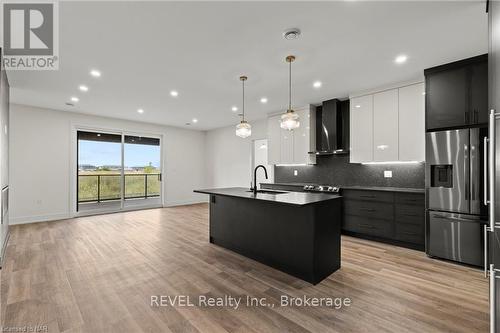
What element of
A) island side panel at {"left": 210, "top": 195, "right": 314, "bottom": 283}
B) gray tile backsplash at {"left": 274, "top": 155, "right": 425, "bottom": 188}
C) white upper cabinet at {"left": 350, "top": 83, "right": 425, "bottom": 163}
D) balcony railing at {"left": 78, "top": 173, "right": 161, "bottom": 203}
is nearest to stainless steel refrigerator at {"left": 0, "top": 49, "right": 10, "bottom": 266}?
island side panel at {"left": 210, "top": 195, "right": 314, "bottom": 283}

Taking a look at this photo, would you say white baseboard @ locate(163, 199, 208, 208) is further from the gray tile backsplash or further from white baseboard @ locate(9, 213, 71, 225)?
the gray tile backsplash

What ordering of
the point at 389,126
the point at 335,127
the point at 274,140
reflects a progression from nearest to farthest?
the point at 389,126
the point at 335,127
the point at 274,140

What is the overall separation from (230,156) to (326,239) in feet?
18.9

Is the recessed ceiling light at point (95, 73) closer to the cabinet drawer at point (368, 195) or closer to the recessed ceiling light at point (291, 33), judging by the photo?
the recessed ceiling light at point (291, 33)

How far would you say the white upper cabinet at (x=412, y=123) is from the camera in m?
3.75

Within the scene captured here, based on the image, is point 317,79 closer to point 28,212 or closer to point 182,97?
point 182,97

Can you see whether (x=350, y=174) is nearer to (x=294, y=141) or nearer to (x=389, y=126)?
(x=389, y=126)

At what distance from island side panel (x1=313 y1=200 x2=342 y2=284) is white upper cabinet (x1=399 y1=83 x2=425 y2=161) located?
1.91m

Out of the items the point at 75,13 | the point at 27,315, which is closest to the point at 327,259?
the point at 27,315

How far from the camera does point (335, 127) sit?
16.2ft

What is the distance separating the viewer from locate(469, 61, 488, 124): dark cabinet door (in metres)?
3.05

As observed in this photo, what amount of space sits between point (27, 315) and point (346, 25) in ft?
13.5

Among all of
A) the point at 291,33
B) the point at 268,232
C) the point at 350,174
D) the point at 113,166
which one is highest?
the point at 291,33

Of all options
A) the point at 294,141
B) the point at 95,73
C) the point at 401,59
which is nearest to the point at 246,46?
the point at 401,59
